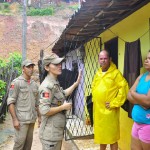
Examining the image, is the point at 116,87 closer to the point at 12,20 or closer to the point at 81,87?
the point at 81,87

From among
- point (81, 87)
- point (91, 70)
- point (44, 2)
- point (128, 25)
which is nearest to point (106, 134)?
point (128, 25)

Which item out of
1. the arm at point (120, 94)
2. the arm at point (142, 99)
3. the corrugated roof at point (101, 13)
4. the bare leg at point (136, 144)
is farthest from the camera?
the arm at point (120, 94)

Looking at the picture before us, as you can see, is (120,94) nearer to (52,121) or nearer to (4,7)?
(52,121)

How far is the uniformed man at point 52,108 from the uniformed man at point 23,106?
1.26 meters

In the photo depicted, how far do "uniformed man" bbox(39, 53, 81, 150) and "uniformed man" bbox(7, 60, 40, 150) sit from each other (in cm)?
126

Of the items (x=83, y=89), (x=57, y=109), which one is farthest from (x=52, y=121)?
(x=83, y=89)

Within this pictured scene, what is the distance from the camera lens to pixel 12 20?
103 feet

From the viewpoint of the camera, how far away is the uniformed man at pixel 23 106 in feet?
14.2

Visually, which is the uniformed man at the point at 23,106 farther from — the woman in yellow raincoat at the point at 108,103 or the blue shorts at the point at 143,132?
the blue shorts at the point at 143,132

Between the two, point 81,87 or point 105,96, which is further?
point 81,87

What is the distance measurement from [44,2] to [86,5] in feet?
124

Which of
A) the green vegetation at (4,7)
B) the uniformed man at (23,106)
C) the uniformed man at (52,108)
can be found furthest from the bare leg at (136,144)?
the green vegetation at (4,7)

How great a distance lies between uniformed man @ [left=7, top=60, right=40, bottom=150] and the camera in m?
4.34

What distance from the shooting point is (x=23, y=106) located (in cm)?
445
